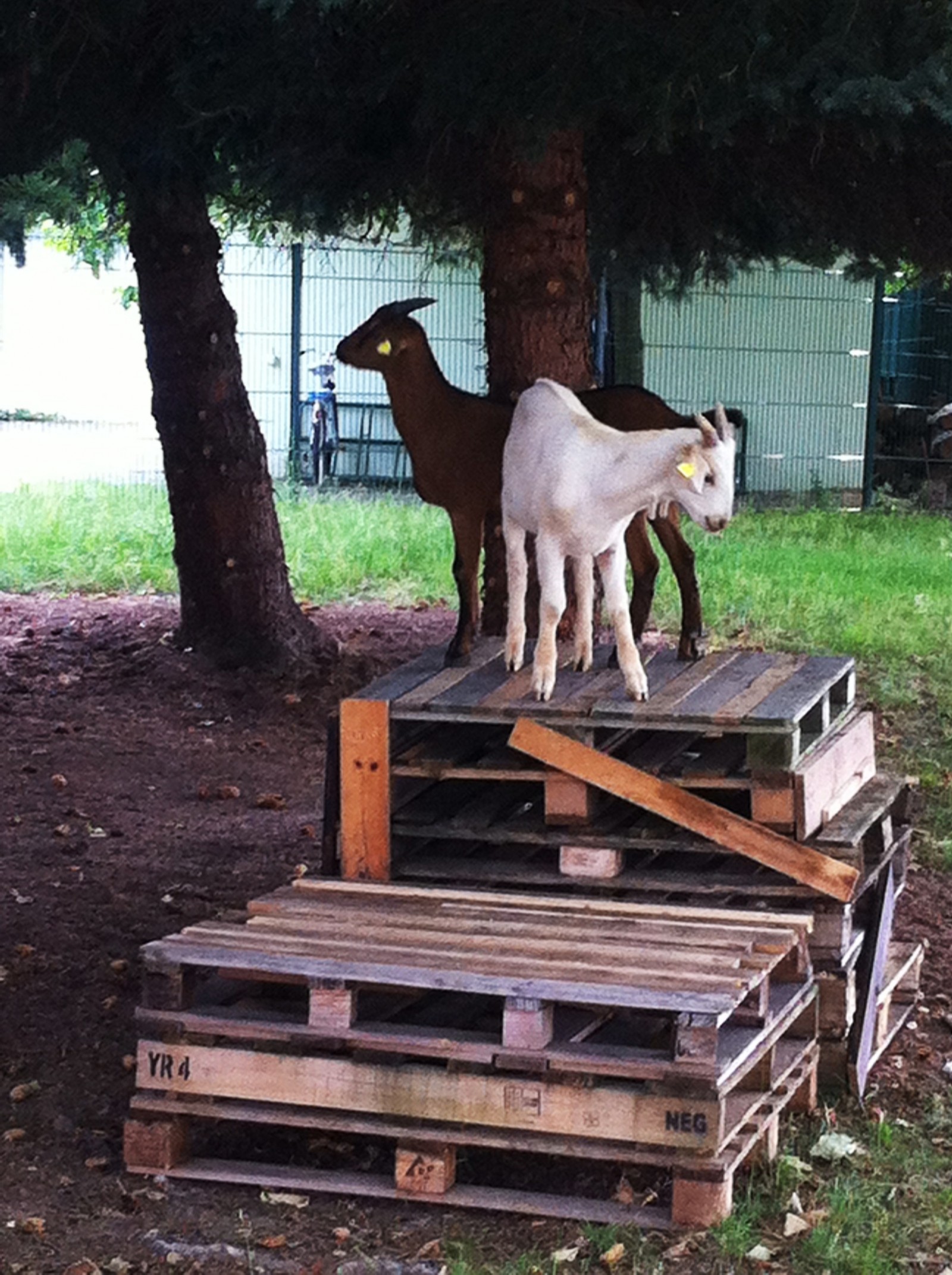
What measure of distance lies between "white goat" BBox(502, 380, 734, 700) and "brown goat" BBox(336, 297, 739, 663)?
262 mm

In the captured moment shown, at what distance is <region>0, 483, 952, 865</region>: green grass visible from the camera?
10164mm

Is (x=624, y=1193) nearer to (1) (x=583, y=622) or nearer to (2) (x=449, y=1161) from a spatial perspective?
(2) (x=449, y=1161)

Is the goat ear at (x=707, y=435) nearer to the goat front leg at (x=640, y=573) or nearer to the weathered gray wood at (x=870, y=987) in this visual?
the goat front leg at (x=640, y=573)

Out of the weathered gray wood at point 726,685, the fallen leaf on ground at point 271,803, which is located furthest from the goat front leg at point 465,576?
the fallen leaf on ground at point 271,803

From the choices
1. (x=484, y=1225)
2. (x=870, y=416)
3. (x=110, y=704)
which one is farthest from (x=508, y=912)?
(x=870, y=416)

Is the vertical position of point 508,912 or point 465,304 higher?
point 465,304

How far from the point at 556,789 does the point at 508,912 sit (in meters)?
0.41

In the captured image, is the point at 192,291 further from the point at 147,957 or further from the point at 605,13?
the point at 147,957

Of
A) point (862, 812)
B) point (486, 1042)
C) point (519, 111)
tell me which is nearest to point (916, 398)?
point (519, 111)

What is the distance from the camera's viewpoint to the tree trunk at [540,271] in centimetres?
766

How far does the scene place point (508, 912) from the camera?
201 inches

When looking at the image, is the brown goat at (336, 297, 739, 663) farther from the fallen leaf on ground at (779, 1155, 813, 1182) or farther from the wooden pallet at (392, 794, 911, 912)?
the fallen leaf on ground at (779, 1155, 813, 1182)

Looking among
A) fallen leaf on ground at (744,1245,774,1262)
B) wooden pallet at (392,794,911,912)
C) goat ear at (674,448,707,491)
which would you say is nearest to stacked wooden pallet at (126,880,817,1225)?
fallen leaf on ground at (744,1245,774,1262)

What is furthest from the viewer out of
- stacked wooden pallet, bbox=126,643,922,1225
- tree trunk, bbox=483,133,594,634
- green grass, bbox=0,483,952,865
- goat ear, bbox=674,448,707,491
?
green grass, bbox=0,483,952,865
